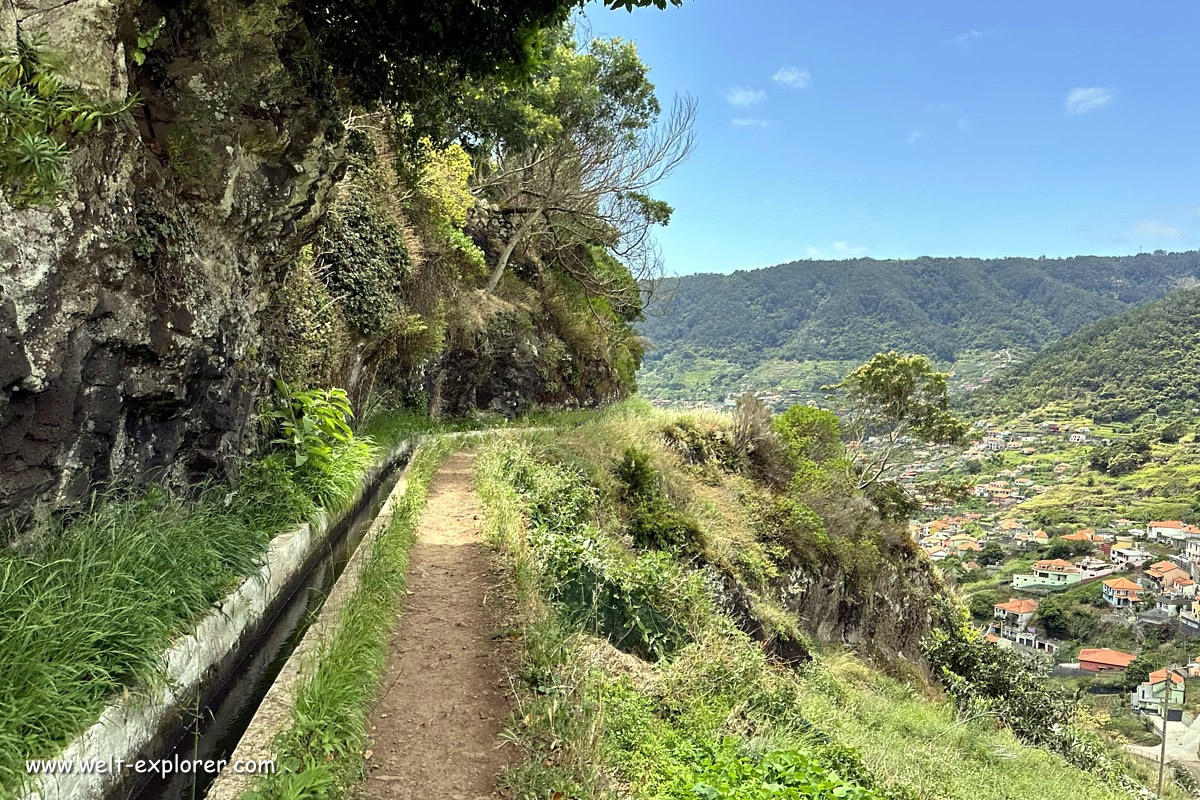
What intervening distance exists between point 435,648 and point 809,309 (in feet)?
384

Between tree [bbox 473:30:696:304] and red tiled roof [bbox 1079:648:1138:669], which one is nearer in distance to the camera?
tree [bbox 473:30:696:304]

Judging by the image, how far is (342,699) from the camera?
3.70 m

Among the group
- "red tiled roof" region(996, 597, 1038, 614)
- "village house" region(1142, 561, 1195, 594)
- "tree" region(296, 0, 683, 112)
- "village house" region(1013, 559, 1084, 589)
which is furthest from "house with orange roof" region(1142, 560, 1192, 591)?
"tree" region(296, 0, 683, 112)

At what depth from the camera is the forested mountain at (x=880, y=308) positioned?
104875mm

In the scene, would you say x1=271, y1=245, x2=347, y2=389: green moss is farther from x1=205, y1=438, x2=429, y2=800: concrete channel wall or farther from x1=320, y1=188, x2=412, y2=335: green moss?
x1=205, y1=438, x2=429, y2=800: concrete channel wall

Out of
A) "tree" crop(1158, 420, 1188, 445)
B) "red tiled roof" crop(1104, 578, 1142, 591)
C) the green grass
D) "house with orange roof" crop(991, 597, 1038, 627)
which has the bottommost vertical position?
"house with orange roof" crop(991, 597, 1038, 627)

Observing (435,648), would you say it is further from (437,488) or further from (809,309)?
(809,309)

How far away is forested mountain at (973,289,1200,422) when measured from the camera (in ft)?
255

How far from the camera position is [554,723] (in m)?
3.84

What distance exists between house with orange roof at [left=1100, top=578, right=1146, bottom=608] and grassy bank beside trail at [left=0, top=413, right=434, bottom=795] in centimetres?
5245

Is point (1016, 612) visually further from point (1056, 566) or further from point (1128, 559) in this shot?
point (1128, 559)

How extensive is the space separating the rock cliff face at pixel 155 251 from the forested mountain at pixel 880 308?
89.9 metres

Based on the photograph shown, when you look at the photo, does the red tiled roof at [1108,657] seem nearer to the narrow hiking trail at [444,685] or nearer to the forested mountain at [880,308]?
the narrow hiking trail at [444,685]

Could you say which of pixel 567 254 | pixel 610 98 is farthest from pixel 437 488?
pixel 610 98
